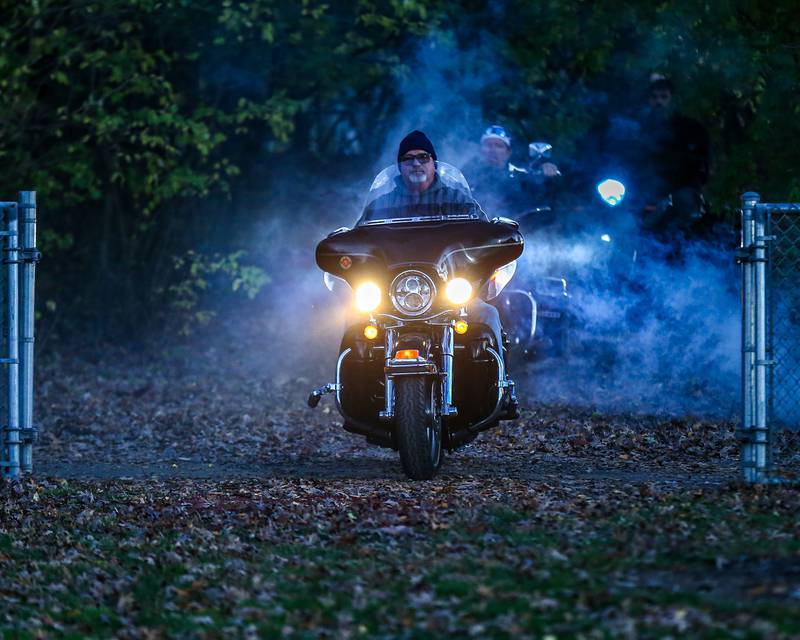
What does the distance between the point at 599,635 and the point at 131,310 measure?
1857cm

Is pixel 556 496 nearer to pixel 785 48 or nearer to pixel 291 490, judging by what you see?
pixel 291 490

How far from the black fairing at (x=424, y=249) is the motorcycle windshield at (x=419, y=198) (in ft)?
1.38

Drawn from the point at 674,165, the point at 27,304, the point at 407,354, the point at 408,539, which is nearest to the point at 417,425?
the point at 407,354

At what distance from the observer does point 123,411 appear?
16500mm

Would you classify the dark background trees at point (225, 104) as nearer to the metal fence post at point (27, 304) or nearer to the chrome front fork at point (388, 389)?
the chrome front fork at point (388, 389)

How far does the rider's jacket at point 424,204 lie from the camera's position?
1074 centimetres

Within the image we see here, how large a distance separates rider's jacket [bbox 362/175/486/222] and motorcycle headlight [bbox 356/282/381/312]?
0.82m

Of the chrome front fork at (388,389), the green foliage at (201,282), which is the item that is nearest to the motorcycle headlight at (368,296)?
the chrome front fork at (388,389)

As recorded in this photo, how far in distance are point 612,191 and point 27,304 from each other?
6979 millimetres

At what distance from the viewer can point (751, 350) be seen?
30.1 feet

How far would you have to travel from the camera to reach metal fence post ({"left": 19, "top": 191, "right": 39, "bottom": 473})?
10.4 meters

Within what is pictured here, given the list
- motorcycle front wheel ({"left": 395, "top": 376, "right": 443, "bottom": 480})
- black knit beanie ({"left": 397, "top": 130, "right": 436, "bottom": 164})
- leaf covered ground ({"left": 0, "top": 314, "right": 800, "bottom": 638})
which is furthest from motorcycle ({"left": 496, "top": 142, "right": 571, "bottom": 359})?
motorcycle front wheel ({"left": 395, "top": 376, "right": 443, "bottom": 480})

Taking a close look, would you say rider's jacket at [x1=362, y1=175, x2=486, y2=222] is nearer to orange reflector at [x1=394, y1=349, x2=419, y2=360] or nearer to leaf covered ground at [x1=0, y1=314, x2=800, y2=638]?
orange reflector at [x1=394, y1=349, x2=419, y2=360]

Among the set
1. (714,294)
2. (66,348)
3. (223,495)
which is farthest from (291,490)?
(66,348)
